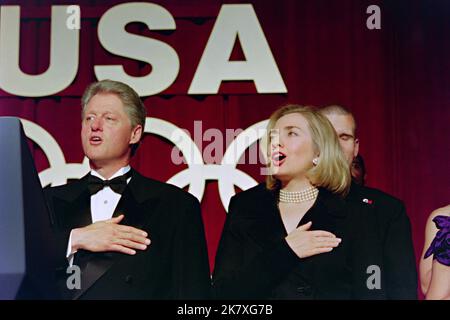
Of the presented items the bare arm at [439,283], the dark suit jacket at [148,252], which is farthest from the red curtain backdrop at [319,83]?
the bare arm at [439,283]

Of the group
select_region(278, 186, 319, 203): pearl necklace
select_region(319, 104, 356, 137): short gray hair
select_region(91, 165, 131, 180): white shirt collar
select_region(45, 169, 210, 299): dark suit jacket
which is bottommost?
select_region(45, 169, 210, 299): dark suit jacket

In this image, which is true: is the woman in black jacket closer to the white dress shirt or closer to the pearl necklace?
the pearl necklace

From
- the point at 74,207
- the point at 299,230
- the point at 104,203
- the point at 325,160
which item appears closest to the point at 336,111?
the point at 325,160

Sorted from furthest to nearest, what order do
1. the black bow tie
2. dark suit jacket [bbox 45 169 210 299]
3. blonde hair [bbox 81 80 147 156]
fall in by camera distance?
blonde hair [bbox 81 80 147 156], the black bow tie, dark suit jacket [bbox 45 169 210 299]

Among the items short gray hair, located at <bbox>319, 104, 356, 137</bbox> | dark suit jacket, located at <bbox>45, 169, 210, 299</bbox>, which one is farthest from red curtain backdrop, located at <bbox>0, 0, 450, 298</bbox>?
dark suit jacket, located at <bbox>45, 169, 210, 299</bbox>

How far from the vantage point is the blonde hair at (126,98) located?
3.65 m

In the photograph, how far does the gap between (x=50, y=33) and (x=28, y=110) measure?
14.8 inches

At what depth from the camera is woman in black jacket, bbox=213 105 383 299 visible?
11.3ft

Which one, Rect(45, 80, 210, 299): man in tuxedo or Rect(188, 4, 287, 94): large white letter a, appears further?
Rect(188, 4, 287, 94): large white letter a

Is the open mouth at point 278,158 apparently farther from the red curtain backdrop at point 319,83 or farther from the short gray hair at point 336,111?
the short gray hair at point 336,111

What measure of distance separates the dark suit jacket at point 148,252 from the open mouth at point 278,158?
39 centimetres

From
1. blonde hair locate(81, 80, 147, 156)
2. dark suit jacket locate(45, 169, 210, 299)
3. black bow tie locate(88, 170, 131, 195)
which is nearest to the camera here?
dark suit jacket locate(45, 169, 210, 299)

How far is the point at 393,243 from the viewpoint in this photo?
3.50m

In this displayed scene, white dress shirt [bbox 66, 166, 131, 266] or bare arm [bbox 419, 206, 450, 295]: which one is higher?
white dress shirt [bbox 66, 166, 131, 266]
